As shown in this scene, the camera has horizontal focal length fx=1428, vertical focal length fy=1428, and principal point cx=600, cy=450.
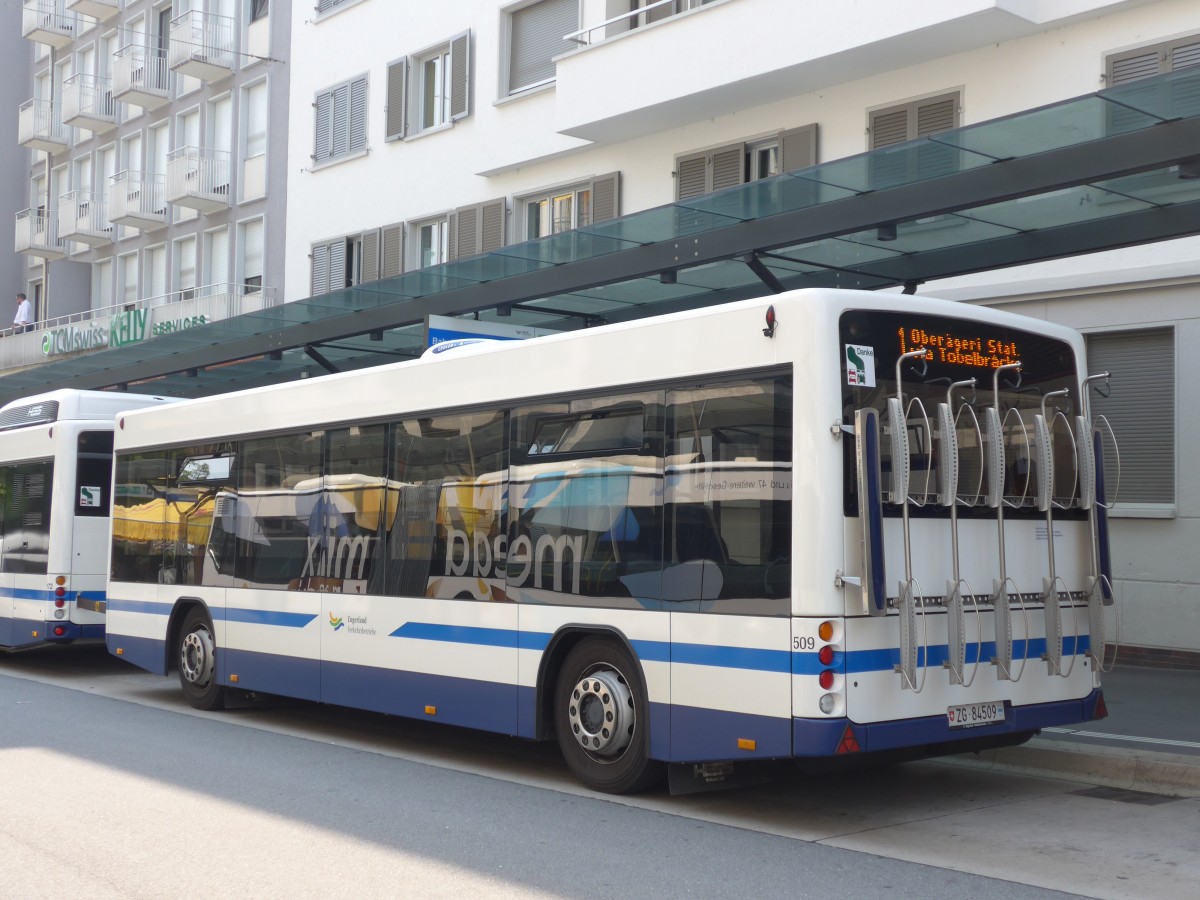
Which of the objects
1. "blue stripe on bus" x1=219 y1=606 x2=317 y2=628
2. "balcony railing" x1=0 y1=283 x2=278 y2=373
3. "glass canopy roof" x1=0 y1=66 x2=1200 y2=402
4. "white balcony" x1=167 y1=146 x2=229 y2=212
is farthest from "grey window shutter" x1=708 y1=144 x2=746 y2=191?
"white balcony" x1=167 y1=146 x2=229 y2=212

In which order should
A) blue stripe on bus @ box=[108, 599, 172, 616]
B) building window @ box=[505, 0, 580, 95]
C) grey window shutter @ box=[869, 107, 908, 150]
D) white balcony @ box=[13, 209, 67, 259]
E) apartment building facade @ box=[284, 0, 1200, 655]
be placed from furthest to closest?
white balcony @ box=[13, 209, 67, 259] → building window @ box=[505, 0, 580, 95] → grey window shutter @ box=[869, 107, 908, 150] → apartment building facade @ box=[284, 0, 1200, 655] → blue stripe on bus @ box=[108, 599, 172, 616]

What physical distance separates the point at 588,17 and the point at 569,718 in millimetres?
14744

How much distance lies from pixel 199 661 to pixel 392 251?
14691 millimetres

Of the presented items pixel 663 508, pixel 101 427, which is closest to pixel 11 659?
pixel 101 427

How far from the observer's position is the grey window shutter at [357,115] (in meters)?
27.8

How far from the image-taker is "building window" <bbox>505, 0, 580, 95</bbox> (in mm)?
23062

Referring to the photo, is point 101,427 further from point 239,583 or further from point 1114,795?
point 1114,795

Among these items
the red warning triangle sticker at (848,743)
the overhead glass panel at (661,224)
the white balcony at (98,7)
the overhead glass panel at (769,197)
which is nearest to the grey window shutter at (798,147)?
the overhead glass panel at (661,224)

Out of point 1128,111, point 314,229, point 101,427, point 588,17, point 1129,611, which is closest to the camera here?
point 1128,111

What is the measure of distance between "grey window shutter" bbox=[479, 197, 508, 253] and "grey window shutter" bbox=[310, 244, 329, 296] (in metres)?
5.36

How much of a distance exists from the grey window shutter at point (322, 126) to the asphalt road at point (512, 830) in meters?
20.0

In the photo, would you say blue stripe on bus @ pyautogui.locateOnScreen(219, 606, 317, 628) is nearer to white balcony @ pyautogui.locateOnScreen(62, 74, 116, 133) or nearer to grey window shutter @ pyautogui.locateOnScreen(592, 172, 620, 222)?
grey window shutter @ pyautogui.locateOnScreen(592, 172, 620, 222)

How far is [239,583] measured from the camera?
1241 centimetres

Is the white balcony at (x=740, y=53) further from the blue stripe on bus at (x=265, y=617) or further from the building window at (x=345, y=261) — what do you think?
the blue stripe on bus at (x=265, y=617)
